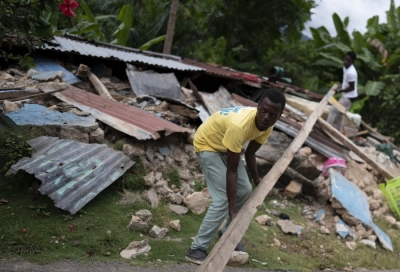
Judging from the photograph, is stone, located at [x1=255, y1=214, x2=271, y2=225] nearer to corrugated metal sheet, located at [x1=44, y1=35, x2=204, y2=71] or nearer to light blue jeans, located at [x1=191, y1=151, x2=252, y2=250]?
light blue jeans, located at [x1=191, y1=151, x2=252, y2=250]

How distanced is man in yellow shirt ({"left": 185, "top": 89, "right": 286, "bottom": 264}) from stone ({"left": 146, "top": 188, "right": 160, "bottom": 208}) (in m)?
1.00

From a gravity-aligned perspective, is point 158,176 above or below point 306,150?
below

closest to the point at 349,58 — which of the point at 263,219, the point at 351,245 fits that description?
the point at 351,245

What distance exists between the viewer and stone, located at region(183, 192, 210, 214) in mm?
4602

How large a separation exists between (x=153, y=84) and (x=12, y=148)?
3.59 m

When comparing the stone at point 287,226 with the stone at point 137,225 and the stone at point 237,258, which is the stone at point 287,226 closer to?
the stone at point 237,258

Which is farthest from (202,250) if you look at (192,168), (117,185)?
(192,168)

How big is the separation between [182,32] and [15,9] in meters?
14.1

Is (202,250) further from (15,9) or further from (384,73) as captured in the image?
(384,73)

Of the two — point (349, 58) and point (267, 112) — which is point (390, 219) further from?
point (267, 112)

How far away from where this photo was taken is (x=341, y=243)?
4996mm

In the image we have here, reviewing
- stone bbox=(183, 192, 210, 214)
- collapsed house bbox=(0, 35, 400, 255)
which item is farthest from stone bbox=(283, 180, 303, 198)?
stone bbox=(183, 192, 210, 214)

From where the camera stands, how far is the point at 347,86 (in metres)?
7.95

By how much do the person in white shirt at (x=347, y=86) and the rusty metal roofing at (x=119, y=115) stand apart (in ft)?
12.9
